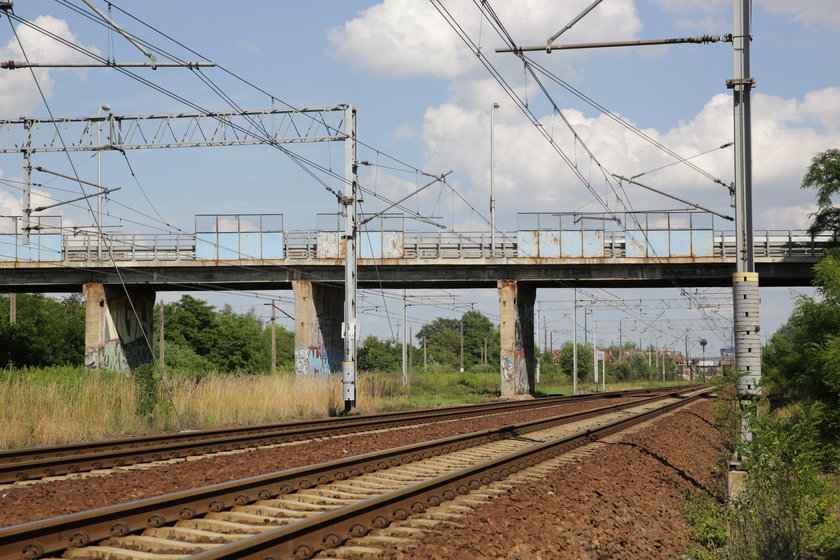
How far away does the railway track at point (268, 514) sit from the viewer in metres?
7.16

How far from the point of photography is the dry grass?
1731 centimetres

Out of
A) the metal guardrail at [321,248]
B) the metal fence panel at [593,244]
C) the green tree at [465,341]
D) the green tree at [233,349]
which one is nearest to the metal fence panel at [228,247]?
the metal guardrail at [321,248]

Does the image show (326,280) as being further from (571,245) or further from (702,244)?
(702,244)

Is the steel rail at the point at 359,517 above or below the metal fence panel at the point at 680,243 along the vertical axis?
below

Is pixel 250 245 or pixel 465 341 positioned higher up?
pixel 250 245

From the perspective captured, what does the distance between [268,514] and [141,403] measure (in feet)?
45.0

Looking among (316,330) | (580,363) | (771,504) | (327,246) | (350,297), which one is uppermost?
(327,246)

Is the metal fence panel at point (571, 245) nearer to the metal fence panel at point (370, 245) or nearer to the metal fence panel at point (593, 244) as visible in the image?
the metal fence panel at point (593, 244)

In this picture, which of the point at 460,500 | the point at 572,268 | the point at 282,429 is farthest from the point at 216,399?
the point at 572,268

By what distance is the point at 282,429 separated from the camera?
21.2 metres

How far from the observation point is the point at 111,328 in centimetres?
4394

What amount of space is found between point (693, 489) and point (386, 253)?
3167 cm

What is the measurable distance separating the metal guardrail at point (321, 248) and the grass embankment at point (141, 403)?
11187 mm

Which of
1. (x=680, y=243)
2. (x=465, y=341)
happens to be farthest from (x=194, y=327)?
(x=465, y=341)
